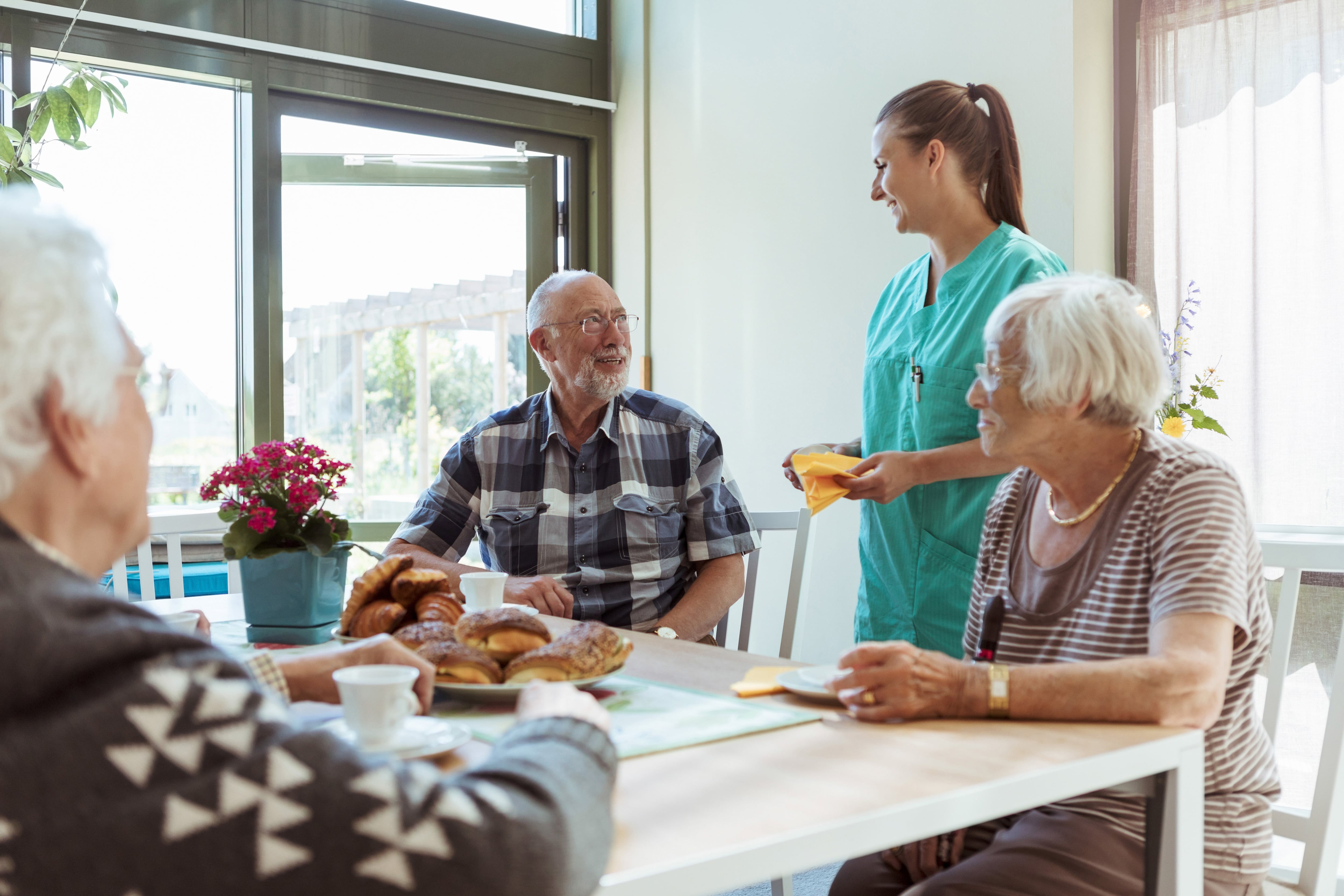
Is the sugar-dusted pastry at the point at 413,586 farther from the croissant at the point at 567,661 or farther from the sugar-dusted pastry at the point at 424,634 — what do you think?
the croissant at the point at 567,661

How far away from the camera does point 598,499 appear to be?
2.22 m

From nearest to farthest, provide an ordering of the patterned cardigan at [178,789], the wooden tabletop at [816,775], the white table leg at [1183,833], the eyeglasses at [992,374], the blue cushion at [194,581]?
the patterned cardigan at [178,789] → the wooden tabletop at [816,775] → the white table leg at [1183,833] → the eyeglasses at [992,374] → the blue cushion at [194,581]

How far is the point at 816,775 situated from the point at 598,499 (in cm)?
135

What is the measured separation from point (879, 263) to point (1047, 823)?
2.13 meters

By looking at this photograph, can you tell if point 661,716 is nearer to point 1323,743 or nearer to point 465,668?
point 465,668

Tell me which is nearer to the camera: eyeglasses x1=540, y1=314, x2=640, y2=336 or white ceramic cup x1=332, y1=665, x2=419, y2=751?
white ceramic cup x1=332, y1=665, x2=419, y2=751

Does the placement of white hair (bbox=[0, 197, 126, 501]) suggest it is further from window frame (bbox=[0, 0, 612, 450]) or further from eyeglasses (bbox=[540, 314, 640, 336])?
window frame (bbox=[0, 0, 612, 450])

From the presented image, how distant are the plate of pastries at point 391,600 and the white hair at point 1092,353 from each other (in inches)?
27.8

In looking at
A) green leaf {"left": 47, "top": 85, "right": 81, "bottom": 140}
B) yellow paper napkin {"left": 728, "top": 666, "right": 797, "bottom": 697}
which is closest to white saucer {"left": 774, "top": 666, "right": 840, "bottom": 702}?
yellow paper napkin {"left": 728, "top": 666, "right": 797, "bottom": 697}

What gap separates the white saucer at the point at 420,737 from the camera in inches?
35.2

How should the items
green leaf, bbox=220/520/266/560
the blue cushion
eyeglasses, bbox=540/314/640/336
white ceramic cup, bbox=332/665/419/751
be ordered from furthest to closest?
1. the blue cushion
2. eyeglasses, bbox=540/314/640/336
3. green leaf, bbox=220/520/266/560
4. white ceramic cup, bbox=332/665/419/751

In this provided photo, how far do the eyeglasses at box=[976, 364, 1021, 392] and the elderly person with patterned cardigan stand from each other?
2.96 ft

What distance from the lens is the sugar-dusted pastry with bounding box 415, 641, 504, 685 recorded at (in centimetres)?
115

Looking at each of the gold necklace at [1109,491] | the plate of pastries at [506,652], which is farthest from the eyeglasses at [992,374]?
the plate of pastries at [506,652]
